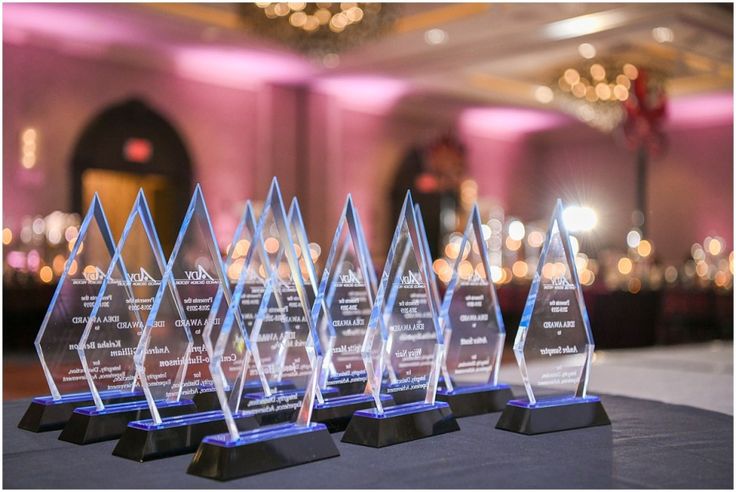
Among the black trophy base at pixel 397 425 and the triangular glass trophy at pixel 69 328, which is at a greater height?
the triangular glass trophy at pixel 69 328

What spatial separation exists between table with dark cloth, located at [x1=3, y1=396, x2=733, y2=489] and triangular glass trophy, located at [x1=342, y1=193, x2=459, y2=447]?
55mm

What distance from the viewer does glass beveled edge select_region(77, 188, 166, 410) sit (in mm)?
2242

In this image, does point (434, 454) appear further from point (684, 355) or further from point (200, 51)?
point (200, 51)

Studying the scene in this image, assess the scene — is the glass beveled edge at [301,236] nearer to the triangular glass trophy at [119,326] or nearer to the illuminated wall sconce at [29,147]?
the triangular glass trophy at [119,326]

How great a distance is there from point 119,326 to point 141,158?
725 cm

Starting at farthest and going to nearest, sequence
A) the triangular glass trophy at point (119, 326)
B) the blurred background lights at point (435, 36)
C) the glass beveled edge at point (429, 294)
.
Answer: the blurred background lights at point (435, 36) → the glass beveled edge at point (429, 294) → the triangular glass trophy at point (119, 326)

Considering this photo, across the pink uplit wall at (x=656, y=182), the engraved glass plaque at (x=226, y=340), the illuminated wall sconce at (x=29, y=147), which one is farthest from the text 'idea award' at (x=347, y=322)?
the pink uplit wall at (x=656, y=182)

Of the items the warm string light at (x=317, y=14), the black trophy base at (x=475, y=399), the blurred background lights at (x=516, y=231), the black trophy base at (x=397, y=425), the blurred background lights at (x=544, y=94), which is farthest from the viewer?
the blurred background lights at (x=544, y=94)

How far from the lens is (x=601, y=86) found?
31.4 feet

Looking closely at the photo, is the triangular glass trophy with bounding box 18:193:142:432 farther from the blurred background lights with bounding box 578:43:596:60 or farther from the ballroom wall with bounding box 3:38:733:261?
the blurred background lights with bounding box 578:43:596:60

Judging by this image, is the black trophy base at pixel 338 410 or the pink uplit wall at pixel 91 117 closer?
the black trophy base at pixel 338 410

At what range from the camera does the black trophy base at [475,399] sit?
8.63ft

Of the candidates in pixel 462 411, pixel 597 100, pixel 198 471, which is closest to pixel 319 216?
pixel 597 100

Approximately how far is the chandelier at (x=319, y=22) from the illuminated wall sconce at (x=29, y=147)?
2.66 metres
